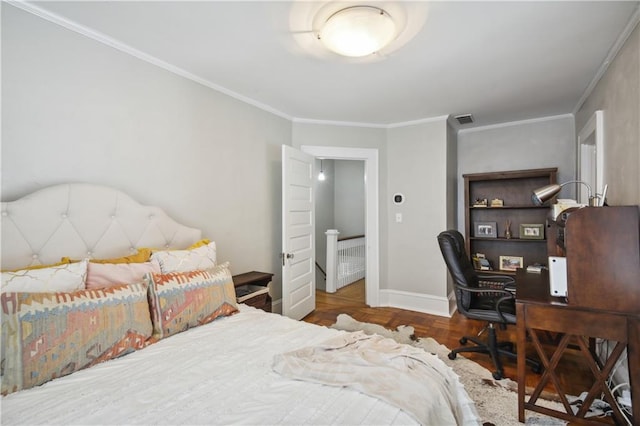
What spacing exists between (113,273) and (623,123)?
11.0 ft

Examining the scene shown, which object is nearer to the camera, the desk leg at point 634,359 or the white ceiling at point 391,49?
the desk leg at point 634,359

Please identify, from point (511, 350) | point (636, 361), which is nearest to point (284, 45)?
point (636, 361)

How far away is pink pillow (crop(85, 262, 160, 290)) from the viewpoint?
1535mm

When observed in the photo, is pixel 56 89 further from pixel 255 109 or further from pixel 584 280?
pixel 584 280

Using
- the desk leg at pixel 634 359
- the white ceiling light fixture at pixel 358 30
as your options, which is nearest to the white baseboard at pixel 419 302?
the desk leg at pixel 634 359

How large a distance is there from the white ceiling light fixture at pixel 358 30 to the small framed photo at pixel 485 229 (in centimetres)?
308

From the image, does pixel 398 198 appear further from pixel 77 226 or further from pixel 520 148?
pixel 77 226

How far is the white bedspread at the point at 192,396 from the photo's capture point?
3.18ft

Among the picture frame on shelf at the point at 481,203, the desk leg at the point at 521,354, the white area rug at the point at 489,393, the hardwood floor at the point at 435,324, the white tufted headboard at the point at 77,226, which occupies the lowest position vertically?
the hardwood floor at the point at 435,324

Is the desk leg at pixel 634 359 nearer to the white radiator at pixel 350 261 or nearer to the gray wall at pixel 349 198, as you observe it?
the white radiator at pixel 350 261

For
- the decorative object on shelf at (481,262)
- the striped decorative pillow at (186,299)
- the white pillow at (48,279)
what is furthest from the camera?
the decorative object on shelf at (481,262)

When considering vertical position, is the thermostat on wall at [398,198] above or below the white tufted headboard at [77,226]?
above

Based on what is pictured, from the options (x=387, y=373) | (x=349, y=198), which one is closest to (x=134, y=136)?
(x=387, y=373)

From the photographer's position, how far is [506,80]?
106 inches
